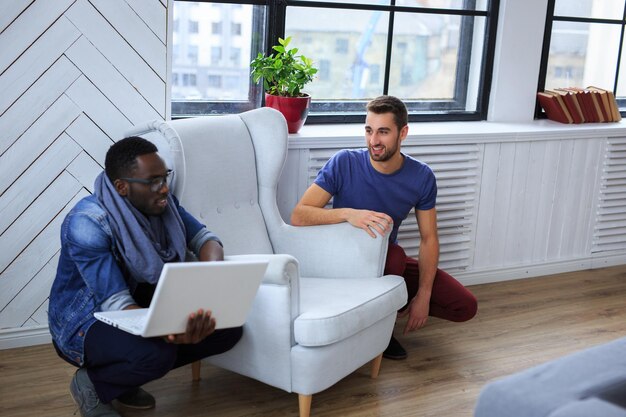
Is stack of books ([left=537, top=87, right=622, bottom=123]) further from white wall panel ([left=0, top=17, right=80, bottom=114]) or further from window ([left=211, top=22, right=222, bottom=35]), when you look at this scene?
white wall panel ([left=0, top=17, right=80, bottom=114])

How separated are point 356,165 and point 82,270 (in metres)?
1.25

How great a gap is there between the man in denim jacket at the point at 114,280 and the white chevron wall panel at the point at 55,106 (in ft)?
2.05

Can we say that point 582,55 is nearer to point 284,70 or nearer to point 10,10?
point 284,70

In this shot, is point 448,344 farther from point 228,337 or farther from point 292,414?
point 228,337

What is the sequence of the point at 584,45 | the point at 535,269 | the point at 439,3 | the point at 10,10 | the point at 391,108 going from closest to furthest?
the point at 10,10, the point at 391,108, the point at 439,3, the point at 535,269, the point at 584,45

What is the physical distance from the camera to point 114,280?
100 inches

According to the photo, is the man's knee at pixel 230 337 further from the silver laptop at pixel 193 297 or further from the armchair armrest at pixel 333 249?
the armchair armrest at pixel 333 249

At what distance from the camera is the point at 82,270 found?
2564mm

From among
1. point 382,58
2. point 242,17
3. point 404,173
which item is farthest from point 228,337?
point 382,58

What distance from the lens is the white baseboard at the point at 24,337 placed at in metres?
3.31

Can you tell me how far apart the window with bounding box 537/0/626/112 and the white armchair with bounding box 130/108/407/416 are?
2.03 meters

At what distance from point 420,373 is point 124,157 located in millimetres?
1458

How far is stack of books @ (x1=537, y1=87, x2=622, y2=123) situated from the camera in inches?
180

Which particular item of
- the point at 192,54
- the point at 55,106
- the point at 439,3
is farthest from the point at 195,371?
the point at 439,3
